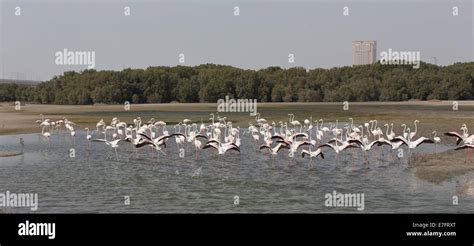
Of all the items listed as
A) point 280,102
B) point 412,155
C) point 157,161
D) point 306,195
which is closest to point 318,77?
point 280,102

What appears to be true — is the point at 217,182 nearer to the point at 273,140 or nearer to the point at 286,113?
the point at 273,140

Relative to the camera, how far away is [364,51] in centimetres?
1753

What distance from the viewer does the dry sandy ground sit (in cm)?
2223

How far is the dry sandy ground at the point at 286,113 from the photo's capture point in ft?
72.9

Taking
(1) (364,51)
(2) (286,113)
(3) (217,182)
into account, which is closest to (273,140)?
(1) (364,51)

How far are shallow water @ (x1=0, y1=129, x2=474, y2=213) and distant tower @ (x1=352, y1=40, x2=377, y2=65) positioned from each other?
8.52ft

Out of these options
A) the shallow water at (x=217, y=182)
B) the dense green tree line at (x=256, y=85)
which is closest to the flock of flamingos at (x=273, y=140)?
the shallow water at (x=217, y=182)

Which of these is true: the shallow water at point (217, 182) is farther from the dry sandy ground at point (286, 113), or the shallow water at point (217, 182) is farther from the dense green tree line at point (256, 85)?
the dry sandy ground at point (286, 113)

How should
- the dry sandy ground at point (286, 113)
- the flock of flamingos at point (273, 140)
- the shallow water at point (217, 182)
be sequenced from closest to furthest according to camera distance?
the shallow water at point (217, 182) < the flock of flamingos at point (273, 140) < the dry sandy ground at point (286, 113)

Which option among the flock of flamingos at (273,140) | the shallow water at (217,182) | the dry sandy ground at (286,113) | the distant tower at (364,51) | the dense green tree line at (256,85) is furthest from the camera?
the dry sandy ground at (286,113)

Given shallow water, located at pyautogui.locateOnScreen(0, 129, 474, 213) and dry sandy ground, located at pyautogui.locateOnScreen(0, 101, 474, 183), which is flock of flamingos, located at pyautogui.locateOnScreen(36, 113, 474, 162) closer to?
shallow water, located at pyautogui.locateOnScreen(0, 129, 474, 213)

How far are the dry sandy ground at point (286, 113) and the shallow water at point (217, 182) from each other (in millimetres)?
5018

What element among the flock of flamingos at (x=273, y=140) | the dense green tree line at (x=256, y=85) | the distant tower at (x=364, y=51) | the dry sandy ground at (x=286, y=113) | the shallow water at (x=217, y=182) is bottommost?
the shallow water at (x=217, y=182)
